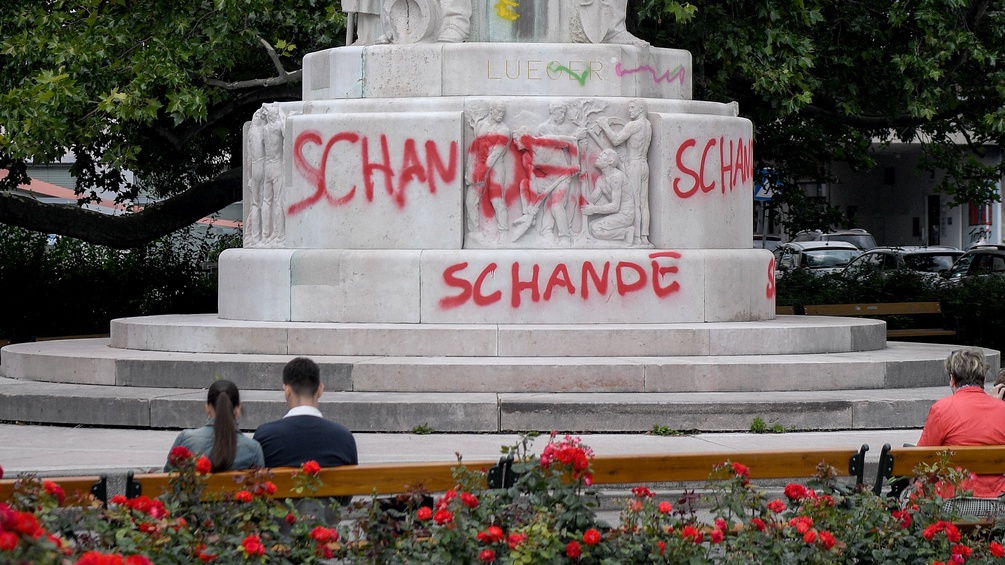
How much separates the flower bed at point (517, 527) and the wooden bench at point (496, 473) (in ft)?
0.44

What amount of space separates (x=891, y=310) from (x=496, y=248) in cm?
724

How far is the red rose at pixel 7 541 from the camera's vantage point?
393 cm

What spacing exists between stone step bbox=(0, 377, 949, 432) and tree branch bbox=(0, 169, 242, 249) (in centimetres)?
1059

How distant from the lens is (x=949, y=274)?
83.5 ft

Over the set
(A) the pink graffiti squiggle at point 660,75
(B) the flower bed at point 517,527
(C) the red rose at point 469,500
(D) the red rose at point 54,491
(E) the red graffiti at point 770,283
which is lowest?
(B) the flower bed at point 517,527

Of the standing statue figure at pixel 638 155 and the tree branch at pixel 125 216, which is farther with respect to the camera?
the tree branch at pixel 125 216

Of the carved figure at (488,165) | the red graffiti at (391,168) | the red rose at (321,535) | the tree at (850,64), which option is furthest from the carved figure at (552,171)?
the red rose at (321,535)

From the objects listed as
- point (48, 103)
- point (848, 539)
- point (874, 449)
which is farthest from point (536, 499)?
point (48, 103)

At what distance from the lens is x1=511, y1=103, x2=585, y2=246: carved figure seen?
47.0 feet

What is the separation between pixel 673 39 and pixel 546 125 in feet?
23.5

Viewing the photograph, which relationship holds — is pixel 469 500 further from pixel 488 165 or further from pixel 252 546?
pixel 488 165

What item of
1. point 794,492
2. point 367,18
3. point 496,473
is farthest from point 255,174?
point 794,492

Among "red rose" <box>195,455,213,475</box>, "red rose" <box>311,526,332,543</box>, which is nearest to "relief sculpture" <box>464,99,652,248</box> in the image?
"red rose" <box>195,455,213,475</box>

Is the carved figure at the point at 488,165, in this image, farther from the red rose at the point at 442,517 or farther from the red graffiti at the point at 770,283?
the red rose at the point at 442,517
